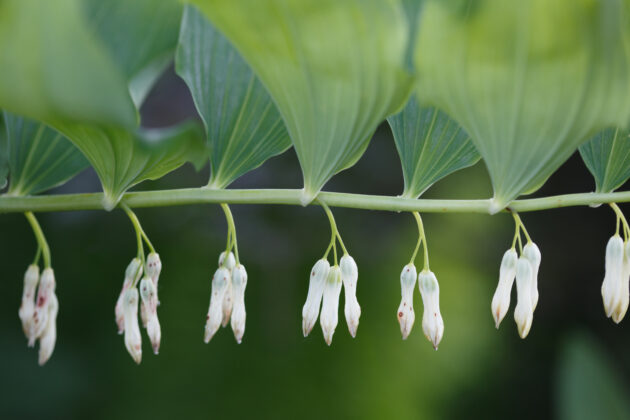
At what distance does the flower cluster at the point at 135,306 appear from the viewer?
39cm

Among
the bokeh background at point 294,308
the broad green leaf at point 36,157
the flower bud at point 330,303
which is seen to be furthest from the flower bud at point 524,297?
the bokeh background at point 294,308

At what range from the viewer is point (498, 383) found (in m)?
2.17

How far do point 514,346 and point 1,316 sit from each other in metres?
1.70

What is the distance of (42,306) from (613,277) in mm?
372

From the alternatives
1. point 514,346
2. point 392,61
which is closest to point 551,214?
point 514,346

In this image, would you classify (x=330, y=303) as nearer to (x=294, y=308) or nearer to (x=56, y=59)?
(x=56, y=59)

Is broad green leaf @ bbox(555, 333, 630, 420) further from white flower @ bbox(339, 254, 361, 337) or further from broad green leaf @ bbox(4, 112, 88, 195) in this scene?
broad green leaf @ bbox(4, 112, 88, 195)

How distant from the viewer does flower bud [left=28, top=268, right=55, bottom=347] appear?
40 centimetres

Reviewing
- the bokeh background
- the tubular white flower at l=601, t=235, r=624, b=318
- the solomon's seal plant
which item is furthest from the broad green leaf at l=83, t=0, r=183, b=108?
the bokeh background

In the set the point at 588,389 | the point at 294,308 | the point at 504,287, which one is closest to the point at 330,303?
the point at 504,287

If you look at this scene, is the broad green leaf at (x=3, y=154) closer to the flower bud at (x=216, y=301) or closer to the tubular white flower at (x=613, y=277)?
the flower bud at (x=216, y=301)

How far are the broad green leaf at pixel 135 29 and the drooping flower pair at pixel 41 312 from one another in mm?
139

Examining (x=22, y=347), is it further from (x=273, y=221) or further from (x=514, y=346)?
(x=514, y=346)

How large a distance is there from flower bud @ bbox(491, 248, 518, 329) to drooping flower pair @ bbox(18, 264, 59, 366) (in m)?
0.28
